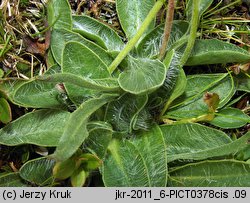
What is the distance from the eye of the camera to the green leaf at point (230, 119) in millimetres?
1554

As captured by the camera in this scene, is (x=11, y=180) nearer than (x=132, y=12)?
Yes

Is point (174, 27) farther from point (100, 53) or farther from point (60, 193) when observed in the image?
point (60, 193)

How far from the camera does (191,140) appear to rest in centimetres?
148

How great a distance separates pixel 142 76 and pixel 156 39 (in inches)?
11.0

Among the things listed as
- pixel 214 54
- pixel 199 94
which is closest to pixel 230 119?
pixel 199 94

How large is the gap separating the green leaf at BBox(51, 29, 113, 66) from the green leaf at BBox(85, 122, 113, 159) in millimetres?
240

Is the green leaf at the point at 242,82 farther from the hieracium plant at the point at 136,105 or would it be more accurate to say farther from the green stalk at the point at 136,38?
the green stalk at the point at 136,38

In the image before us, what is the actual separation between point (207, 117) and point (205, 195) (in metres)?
0.26

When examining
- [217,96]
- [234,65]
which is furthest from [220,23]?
[217,96]

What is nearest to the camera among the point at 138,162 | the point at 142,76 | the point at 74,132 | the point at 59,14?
the point at 74,132

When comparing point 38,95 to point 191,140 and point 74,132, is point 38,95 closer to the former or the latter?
point 74,132

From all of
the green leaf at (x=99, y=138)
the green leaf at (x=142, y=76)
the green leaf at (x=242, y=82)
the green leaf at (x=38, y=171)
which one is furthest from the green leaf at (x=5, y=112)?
the green leaf at (x=242, y=82)

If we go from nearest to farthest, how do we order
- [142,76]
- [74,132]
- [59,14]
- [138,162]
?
[74,132], [142,76], [138,162], [59,14]

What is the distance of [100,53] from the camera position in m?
1.54
